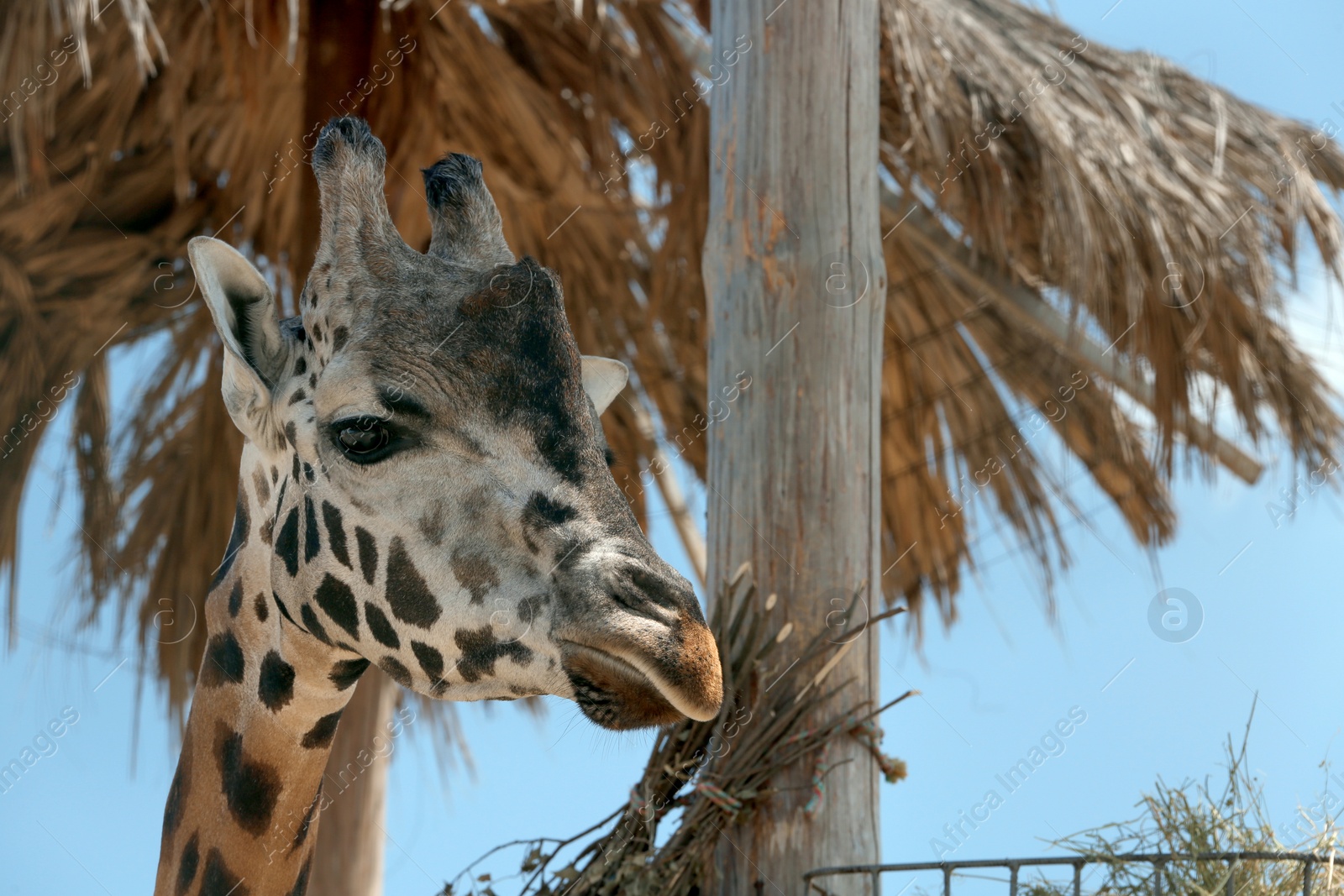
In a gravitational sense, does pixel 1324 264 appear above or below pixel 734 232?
above

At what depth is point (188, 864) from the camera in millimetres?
1590

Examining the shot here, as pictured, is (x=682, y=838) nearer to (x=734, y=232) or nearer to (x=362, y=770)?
(x=734, y=232)

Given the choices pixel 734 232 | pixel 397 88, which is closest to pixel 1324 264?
pixel 734 232

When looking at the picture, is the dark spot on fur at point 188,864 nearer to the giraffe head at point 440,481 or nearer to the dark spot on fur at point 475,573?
the giraffe head at point 440,481

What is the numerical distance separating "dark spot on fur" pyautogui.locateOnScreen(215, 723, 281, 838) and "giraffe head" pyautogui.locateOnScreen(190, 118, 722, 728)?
0.60 ft

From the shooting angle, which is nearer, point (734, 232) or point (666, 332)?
point (734, 232)

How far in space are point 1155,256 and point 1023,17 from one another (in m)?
0.83

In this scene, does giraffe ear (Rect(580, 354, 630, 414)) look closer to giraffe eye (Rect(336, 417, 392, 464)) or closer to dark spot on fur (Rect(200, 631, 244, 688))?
giraffe eye (Rect(336, 417, 392, 464))

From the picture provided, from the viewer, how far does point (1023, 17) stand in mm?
3496

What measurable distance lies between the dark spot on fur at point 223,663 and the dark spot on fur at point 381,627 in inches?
11.6

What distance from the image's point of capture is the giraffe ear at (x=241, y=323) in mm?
1473

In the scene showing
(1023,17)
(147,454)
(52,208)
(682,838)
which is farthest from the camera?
(147,454)

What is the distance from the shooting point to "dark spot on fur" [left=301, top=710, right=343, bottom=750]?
1585 millimetres

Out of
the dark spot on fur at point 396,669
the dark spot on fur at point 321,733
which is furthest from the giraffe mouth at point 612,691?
the dark spot on fur at point 321,733
